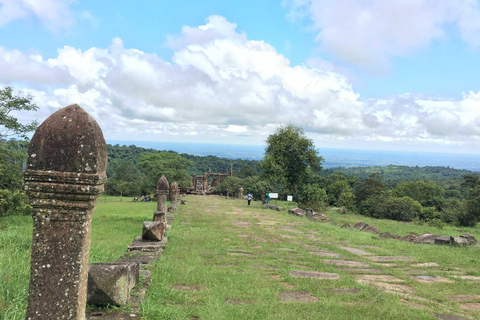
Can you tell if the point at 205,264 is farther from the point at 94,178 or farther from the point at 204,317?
the point at 94,178

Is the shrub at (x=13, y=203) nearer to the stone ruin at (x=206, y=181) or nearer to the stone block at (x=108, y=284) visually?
the stone block at (x=108, y=284)

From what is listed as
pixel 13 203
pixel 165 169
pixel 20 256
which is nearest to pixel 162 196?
pixel 13 203

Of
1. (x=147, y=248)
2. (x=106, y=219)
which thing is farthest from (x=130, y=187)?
(x=147, y=248)

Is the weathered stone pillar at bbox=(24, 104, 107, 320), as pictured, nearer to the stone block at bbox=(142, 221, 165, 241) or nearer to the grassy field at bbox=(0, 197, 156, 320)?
the grassy field at bbox=(0, 197, 156, 320)

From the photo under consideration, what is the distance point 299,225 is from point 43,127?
477 inches

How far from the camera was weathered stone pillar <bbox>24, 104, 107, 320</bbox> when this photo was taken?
2.47 meters

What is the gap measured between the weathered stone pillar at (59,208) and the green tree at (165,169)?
84.8 feet

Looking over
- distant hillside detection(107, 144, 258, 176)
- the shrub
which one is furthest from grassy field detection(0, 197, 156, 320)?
distant hillside detection(107, 144, 258, 176)

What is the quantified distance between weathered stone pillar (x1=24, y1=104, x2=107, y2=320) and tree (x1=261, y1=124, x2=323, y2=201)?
2447 centimetres

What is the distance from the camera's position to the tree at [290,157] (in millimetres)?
27155

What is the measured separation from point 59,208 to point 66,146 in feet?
1.64

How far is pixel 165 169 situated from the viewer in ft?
93.8

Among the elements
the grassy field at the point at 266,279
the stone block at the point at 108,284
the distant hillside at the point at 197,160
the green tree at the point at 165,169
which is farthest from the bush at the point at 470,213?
the distant hillside at the point at 197,160

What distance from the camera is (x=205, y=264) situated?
21.3ft
